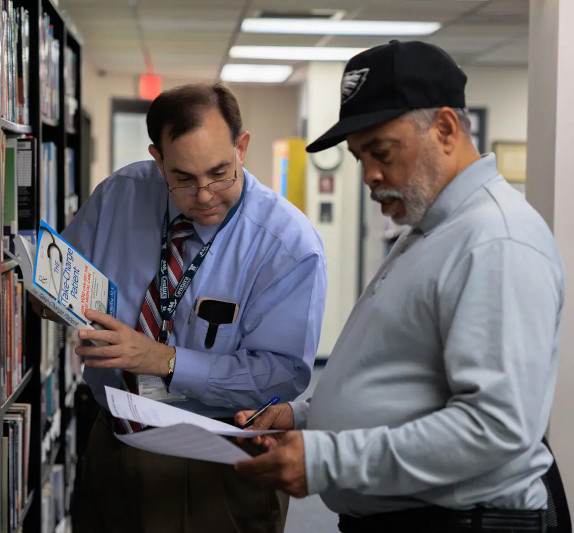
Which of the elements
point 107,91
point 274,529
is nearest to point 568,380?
point 274,529

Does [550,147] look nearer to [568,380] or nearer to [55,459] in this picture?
[568,380]

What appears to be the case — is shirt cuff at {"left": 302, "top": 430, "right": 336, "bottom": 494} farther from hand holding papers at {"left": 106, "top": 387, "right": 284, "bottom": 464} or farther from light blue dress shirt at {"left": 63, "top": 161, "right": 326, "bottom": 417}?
light blue dress shirt at {"left": 63, "top": 161, "right": 326, "bottom": 417}

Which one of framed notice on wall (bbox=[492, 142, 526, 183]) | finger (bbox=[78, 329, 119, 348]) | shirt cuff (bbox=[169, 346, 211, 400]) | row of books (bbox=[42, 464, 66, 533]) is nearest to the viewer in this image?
finger (bbox=[78, 329, 119, 348])

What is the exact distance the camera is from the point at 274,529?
192 centimetres

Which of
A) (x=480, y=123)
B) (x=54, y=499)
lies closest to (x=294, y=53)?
(x=480, y=123)

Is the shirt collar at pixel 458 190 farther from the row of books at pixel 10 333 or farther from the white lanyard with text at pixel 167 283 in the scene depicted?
the row of books at pixel 10 333

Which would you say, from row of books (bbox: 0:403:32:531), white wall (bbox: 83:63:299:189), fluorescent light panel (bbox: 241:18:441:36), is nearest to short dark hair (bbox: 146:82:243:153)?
row of books (bbox: 0:403:32:531)

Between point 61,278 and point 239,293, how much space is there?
1.42 feet

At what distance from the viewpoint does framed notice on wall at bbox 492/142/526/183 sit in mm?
8172

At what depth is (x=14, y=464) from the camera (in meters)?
2.38

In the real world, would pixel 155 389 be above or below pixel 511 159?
below

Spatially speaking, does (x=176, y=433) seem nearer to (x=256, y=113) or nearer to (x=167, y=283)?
(x=167, y=283)

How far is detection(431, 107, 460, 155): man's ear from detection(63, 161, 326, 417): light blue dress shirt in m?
0.62

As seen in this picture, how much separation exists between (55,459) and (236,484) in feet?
6.15
